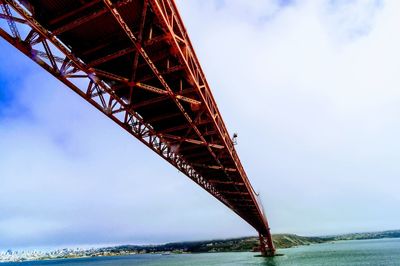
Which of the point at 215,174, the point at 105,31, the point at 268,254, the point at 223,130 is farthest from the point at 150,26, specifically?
the point at 268,254

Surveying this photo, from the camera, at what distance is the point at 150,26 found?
8.63 metres

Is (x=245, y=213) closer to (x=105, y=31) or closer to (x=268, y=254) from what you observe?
(x=268, y=254)

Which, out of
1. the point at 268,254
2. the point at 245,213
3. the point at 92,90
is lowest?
the point at 268,254

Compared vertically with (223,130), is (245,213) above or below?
below

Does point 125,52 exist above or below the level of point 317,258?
above

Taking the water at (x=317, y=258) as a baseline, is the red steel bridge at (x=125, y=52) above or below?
above

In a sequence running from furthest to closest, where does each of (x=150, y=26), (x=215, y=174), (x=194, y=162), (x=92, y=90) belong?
(x=215, y=174)
(x=194, y=162)
(x=92, y=90)
(x=150, y=26)

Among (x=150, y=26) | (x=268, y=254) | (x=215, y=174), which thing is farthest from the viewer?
(x=268, y=254)

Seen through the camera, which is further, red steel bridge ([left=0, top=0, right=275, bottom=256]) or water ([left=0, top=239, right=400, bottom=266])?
water ([left=0, top=239, right=400, bottom=266])

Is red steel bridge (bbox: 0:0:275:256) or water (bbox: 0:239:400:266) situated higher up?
red steel bridge (bbox: 0:0:275:256)

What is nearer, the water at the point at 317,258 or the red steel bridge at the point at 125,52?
the red steel bridge at the point at 125,52

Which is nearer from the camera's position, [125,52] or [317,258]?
[125,52]

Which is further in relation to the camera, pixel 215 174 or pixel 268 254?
pixel 268 254

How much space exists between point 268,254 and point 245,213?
15.4 meters
